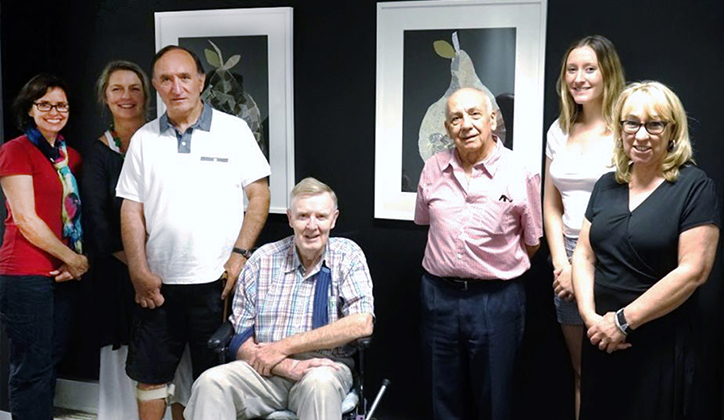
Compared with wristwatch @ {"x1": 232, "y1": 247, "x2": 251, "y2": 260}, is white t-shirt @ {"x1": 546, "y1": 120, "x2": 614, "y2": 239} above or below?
above

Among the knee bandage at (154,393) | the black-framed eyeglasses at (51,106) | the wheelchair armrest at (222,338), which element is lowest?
the knee bandage at (154,393)

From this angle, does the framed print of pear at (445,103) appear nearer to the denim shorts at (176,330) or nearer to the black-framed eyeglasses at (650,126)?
the black-framed eyeglasses at (650,126)

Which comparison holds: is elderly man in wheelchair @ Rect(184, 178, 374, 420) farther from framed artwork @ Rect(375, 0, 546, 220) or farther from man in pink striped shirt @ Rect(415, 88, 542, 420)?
framed artwork @ Rect(375, 0, 546, 220)

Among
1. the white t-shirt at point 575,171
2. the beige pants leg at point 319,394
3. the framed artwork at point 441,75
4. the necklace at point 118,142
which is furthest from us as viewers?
the necklace at point 118,142

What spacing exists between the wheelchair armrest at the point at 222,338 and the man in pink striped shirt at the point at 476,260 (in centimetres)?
85

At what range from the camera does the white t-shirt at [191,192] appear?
132 inches

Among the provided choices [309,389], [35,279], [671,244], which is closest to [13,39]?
[35,279]

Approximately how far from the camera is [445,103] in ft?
11.4

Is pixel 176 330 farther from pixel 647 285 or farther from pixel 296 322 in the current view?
pixel 647 285

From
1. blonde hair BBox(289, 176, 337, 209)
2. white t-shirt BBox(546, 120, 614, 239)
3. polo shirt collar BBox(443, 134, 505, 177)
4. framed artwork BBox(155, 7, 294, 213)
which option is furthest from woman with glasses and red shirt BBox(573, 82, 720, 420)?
framed artwork BBox(155, 7, 294, 213)

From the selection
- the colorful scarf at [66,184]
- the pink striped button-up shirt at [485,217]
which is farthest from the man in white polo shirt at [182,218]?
the pink striped button-up shirt at [485,217]

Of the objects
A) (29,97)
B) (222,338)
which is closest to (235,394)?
(222,338)

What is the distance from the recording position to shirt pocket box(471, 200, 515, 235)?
2990 millimetres

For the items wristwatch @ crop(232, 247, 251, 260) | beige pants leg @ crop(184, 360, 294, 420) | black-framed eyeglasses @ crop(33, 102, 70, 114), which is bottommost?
beige pants leg @ crop(184, 360, 294, 420)
